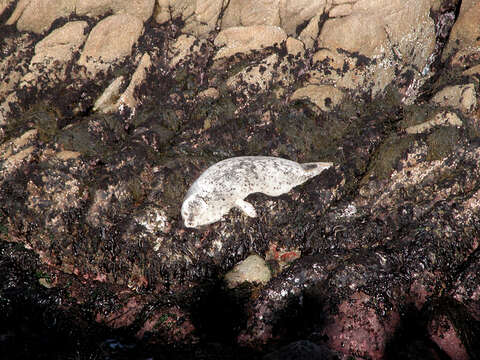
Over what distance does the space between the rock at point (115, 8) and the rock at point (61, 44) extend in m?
0.30

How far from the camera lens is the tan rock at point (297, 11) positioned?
776cm

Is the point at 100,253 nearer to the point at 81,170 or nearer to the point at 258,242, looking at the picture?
the point at 81,170

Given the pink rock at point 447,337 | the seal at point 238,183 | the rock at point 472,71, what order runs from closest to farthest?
1. the pink rock at point 447,337
2. the seal at point 238,183
3. the rock at point 472,71

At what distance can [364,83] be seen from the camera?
7.54m

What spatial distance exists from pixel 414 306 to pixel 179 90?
5.37 meters

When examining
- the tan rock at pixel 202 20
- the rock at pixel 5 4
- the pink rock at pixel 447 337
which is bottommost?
the pink rock at pixel 447 337

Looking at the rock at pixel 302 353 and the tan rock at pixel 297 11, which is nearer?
the rock at pixel 302 353

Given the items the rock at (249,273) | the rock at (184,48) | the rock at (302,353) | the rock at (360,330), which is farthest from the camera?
the rock at (184,48)

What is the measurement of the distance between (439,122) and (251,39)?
12.4ft

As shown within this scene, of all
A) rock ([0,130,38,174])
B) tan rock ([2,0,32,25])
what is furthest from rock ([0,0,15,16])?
rock ([0,130,38,174])

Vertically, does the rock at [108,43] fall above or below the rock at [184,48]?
above

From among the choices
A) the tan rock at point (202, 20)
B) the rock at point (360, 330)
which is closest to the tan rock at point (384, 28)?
the tan rock at point (202, 20)

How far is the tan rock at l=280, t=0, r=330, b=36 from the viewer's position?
776cm

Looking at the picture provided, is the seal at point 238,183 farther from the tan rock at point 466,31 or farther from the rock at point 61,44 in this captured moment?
the rock at point 61,44
